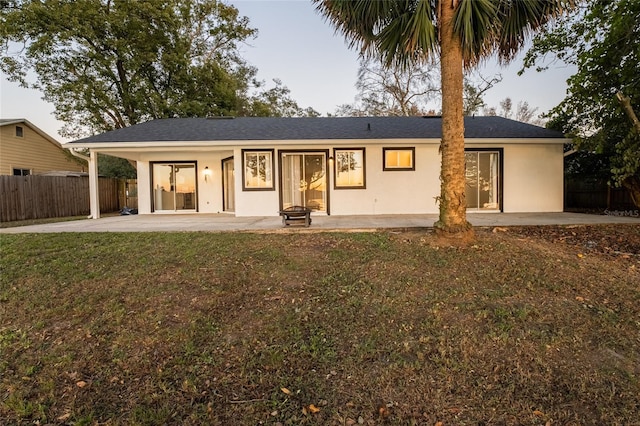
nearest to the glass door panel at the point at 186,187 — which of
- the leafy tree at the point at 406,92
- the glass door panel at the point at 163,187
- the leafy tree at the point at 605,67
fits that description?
the glass door panel at the point at 163,187

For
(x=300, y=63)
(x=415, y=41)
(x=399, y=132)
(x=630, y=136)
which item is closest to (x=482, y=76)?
(x=300, y=63)

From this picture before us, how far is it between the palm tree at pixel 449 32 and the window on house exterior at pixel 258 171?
534cm

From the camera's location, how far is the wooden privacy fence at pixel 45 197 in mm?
12039

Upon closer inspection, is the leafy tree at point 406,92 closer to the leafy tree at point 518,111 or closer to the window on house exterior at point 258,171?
the leafy tree at point 518,111

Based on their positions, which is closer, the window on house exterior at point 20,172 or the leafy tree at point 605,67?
the leafy tree at point 605,67

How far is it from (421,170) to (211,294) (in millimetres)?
8603

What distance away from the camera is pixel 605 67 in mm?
7871

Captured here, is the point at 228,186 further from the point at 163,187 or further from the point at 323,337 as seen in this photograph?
the point at 323,337

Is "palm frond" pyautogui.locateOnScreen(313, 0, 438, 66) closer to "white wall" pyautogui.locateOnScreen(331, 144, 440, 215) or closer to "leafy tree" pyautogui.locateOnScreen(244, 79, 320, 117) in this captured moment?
"white wall" pyautogui.locateOnScreen(331, 144, 440, 215)

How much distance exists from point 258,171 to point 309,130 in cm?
234

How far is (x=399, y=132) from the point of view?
1102cm

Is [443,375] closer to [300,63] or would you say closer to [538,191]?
[538,191]

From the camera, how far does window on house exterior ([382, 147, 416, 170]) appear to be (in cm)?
1079

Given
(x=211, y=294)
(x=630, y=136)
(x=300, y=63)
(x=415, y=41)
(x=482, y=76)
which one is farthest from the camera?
(x=482, y=76)
